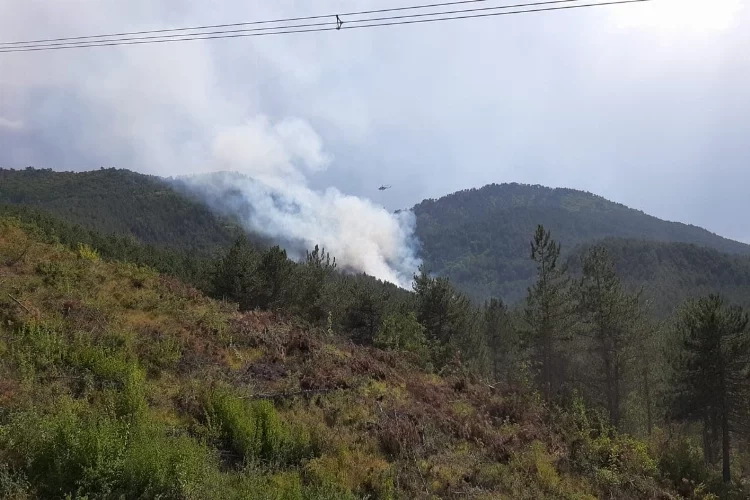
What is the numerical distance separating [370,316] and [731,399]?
876 inches

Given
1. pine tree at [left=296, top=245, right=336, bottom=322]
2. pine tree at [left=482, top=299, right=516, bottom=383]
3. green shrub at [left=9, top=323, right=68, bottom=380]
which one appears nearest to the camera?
green shrub at [left=9, top=323, right=68, bottom=380]

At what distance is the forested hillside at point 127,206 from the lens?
156375 millimetres

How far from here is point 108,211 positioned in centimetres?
16338

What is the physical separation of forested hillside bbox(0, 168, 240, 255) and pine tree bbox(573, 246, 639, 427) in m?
133

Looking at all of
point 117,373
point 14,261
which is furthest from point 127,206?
point 117,373

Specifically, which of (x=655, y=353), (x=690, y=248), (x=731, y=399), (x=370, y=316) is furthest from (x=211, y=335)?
(x=690, y=248)

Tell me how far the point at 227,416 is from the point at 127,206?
7454 inches

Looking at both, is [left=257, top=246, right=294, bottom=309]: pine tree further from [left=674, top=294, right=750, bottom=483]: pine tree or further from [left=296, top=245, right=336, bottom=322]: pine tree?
[left=674, top=294, right=750, bottom=483]: pine tree

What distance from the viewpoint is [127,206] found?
17250 centimetres

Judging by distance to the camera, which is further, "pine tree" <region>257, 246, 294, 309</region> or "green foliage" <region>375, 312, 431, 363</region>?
"pine tree" <region>257, 246, 294, 309</region>

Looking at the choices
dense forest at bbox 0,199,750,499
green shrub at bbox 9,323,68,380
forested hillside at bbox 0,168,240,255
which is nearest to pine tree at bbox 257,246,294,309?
dense forest at bbox 0,199,750,499

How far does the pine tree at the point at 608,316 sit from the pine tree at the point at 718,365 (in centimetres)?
405

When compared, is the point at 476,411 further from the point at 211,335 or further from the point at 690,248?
the point at 690,248

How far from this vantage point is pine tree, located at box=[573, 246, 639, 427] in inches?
1240
